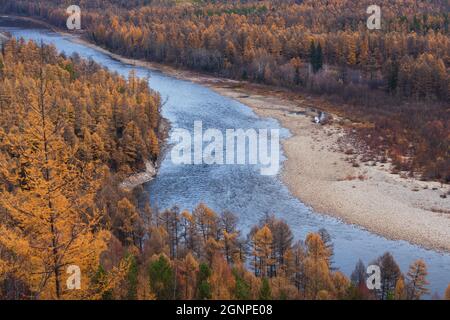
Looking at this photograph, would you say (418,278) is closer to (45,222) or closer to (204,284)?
(204,284)

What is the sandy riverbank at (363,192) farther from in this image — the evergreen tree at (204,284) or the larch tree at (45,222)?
the larch tree at (45,222)

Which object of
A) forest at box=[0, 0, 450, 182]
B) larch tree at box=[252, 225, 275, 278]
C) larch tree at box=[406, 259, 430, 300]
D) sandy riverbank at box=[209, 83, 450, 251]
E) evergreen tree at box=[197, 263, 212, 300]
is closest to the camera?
evergreen tree at box=[197, 263, 212, 300]

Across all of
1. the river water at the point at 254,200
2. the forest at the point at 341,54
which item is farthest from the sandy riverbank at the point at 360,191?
the forest at the point at 341,54

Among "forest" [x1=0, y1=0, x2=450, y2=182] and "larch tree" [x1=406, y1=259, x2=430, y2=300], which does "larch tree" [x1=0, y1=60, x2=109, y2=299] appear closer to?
"larch tree" [x1=406, y1=259, x2=430, y2=300]

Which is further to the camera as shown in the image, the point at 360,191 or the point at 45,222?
the point at 360,191

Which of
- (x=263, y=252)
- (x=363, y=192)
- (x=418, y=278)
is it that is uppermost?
(x=263, y=252)

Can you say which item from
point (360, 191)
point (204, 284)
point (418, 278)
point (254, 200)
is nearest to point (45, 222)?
point (204, 284)

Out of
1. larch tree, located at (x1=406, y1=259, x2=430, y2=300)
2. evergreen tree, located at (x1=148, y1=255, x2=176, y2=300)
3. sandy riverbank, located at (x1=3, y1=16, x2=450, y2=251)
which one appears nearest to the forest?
sandy riverbank, located at (x1=3, y1=16, x2=450, y2=251)

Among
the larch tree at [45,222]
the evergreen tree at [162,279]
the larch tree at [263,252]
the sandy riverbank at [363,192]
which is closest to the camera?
the larch tree at [45,222]

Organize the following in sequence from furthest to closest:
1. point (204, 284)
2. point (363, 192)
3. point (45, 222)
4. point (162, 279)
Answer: point (363, 192)
point (162, 279)
point (204, 284)
point (45, 222)

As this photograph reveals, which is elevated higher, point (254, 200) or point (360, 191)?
point (360, 191)
